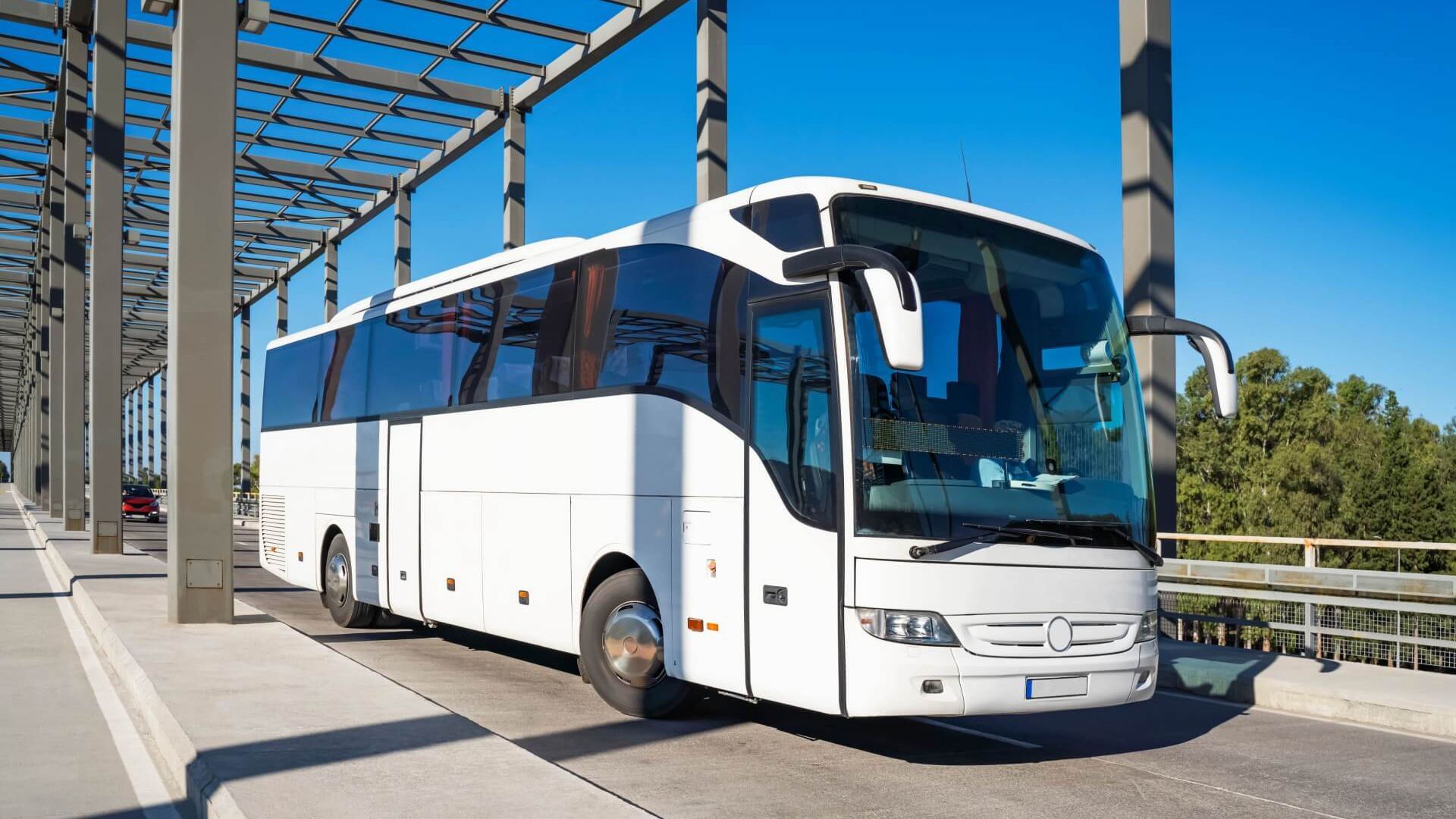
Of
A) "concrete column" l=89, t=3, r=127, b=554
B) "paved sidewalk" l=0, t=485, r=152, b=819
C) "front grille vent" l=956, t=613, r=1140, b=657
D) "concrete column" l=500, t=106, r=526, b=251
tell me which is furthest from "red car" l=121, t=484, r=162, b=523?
"front grille vent" l=956, t=613, r=1140, b=657

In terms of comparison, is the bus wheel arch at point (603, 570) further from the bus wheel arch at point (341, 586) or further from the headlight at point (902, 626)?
the bus wheel arch at point (341, 586)

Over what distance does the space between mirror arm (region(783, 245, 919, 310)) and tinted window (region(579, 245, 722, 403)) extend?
3.46 feet

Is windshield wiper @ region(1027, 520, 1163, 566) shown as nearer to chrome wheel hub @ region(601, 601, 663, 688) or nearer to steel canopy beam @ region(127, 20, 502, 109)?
chrome wheel hub @ region(601, 601, 663, 688)

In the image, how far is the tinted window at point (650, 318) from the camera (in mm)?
8383

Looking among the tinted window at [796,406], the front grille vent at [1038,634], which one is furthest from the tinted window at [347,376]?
the front grille vent at [1038,634]

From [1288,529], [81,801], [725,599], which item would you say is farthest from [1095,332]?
[1288,529]

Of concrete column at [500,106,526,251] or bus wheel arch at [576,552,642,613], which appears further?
concrete column at [500,106,526,251]

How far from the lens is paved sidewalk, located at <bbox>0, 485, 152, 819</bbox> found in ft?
20.7

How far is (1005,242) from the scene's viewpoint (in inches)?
315

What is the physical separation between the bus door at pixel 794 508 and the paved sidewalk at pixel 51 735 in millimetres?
3378

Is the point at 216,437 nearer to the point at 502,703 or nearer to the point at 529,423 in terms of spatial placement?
the point at 529,423

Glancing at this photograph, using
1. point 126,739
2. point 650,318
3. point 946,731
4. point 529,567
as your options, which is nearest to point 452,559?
point 529,567

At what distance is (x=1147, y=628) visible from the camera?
25.6 ft

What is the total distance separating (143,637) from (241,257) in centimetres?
4043
